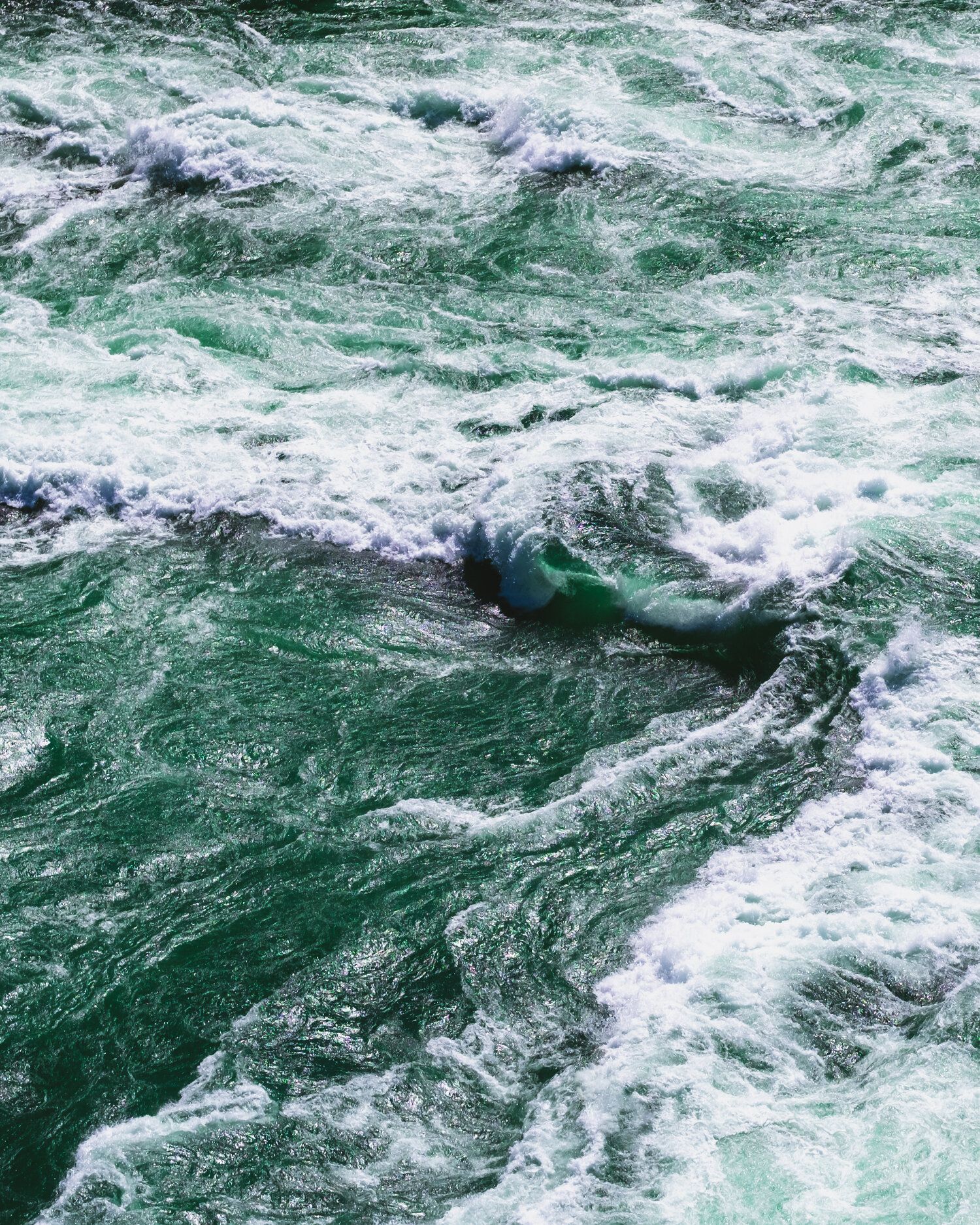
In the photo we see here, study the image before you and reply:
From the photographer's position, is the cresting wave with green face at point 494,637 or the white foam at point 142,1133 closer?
the white foam at point 142,1133

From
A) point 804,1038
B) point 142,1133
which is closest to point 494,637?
point 804,1038

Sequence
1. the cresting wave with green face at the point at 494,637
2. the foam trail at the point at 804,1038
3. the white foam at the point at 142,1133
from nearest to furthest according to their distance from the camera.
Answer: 1. the foam trail at the point at 804,1038
2. the white foam at the point at 142,1133
3. the cresting wave with green face at the point at 494,637

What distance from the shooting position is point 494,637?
8.68 meters

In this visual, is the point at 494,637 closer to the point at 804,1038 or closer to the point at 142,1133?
the point at 804,1038

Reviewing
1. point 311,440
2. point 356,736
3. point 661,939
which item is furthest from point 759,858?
point 311,440

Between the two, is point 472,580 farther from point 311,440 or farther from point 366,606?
point 311,440

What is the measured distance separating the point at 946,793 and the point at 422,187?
27.0 feet

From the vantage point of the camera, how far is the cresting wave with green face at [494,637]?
6.06 m

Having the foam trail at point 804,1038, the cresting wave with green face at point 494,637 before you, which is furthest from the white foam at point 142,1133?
the foam trail at point 804,1038

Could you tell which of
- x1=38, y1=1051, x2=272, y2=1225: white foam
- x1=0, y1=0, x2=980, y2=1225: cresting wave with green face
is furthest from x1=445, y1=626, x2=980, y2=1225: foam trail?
x1=38, y1=1051, x2=272, y2=1225: white foam

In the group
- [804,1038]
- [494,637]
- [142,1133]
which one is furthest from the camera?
[494,637]

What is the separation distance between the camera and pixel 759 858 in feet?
23.5

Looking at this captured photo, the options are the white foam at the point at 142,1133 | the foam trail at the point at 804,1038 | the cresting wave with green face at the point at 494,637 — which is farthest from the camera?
the cresting wave with green face at the point at 494,637

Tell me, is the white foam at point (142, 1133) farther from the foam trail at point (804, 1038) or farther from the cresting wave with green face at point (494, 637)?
the foam trail at point (804, 1038)
